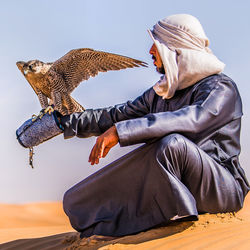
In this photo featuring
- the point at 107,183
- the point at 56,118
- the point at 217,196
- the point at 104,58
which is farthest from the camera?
the point at 104,58

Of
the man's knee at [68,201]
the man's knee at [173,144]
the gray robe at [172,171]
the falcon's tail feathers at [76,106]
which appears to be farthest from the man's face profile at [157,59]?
the falcon's tail feathers at [76,106]

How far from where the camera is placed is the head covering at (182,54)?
117 inches

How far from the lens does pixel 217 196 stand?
2.71 meters

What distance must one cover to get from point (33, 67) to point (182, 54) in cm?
410

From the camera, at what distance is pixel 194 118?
8.82 feet

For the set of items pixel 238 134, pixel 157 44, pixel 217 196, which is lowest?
pixel 217 196

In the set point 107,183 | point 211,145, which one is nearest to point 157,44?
point 211,145

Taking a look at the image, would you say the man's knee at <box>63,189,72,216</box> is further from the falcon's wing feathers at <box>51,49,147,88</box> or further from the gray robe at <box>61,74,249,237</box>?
the falcon's wing feathers at <box>51,49,147,88</box>

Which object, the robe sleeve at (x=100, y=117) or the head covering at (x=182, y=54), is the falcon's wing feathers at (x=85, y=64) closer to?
the robe sleeve at (x=100, y=117)

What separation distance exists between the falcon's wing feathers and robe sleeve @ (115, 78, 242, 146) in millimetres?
3258

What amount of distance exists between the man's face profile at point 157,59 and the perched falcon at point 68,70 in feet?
9.06

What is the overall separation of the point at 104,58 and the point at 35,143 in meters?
3.04

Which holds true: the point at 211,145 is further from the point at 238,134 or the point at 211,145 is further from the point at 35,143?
the point at 35,143

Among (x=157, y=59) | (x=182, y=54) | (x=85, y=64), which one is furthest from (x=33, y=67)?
(x=182, y=54)
